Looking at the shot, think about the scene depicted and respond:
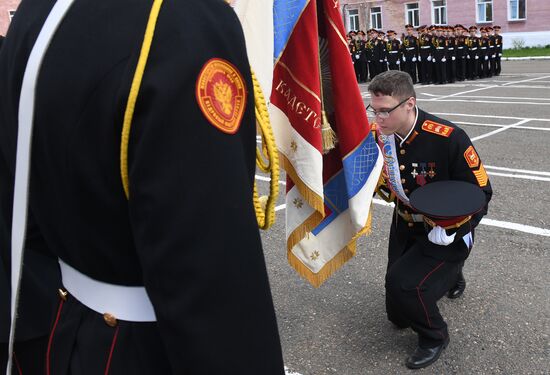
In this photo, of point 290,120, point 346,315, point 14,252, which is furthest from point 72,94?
point 346,315

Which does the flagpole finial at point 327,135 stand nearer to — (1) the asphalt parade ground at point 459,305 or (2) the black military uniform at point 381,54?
(1) the asphalt parade ground at point 459,305

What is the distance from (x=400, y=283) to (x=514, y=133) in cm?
652

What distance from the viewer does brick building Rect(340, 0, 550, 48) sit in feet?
96.2

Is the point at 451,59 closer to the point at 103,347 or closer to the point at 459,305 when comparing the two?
the point at 459,305

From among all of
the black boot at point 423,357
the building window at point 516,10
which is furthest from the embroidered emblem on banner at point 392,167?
the building window at point 516,10

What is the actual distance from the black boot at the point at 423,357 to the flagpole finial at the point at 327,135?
54.4 inches

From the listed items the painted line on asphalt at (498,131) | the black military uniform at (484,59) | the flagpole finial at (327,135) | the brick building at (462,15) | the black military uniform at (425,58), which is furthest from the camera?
the brick building at (462,15)

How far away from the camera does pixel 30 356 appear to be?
1440 millimetres

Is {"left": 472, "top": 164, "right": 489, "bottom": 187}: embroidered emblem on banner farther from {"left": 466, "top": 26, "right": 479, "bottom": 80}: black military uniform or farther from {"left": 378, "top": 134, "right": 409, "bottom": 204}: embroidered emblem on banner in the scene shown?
{"left": 466, "top": 26, "right": 479, "bottom": 80}: black military uniform

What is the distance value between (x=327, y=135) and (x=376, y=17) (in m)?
35.8

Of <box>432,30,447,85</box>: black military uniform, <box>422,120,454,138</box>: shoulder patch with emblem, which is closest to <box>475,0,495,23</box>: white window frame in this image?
<box>432,30,447,85</box>: black military uniform

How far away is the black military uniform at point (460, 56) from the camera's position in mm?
18891

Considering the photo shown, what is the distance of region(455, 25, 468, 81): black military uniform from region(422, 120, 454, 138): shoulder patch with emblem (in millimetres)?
16902

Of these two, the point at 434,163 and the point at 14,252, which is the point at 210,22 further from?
the point at 434,163
